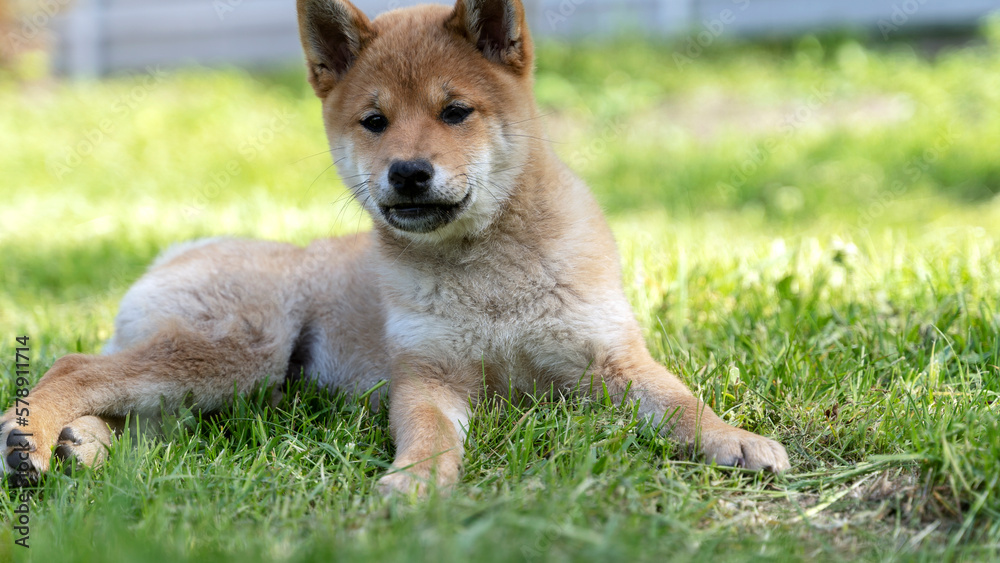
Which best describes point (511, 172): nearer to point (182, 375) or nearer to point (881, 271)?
point (182, 375)

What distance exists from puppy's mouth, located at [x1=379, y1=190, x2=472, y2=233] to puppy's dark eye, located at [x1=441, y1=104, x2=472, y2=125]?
0.27 m

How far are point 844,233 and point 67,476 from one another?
5035mm

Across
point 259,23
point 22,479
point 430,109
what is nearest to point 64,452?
point 22,479

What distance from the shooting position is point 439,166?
9.69 ft

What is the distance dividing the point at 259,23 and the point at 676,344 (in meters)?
12.8

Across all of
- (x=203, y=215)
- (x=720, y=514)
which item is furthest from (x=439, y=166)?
(x=203, y=215)

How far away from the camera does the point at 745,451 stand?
8.78ft

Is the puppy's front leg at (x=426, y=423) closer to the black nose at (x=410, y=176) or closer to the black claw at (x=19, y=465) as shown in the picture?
the black nose at (x=410, y=176)
